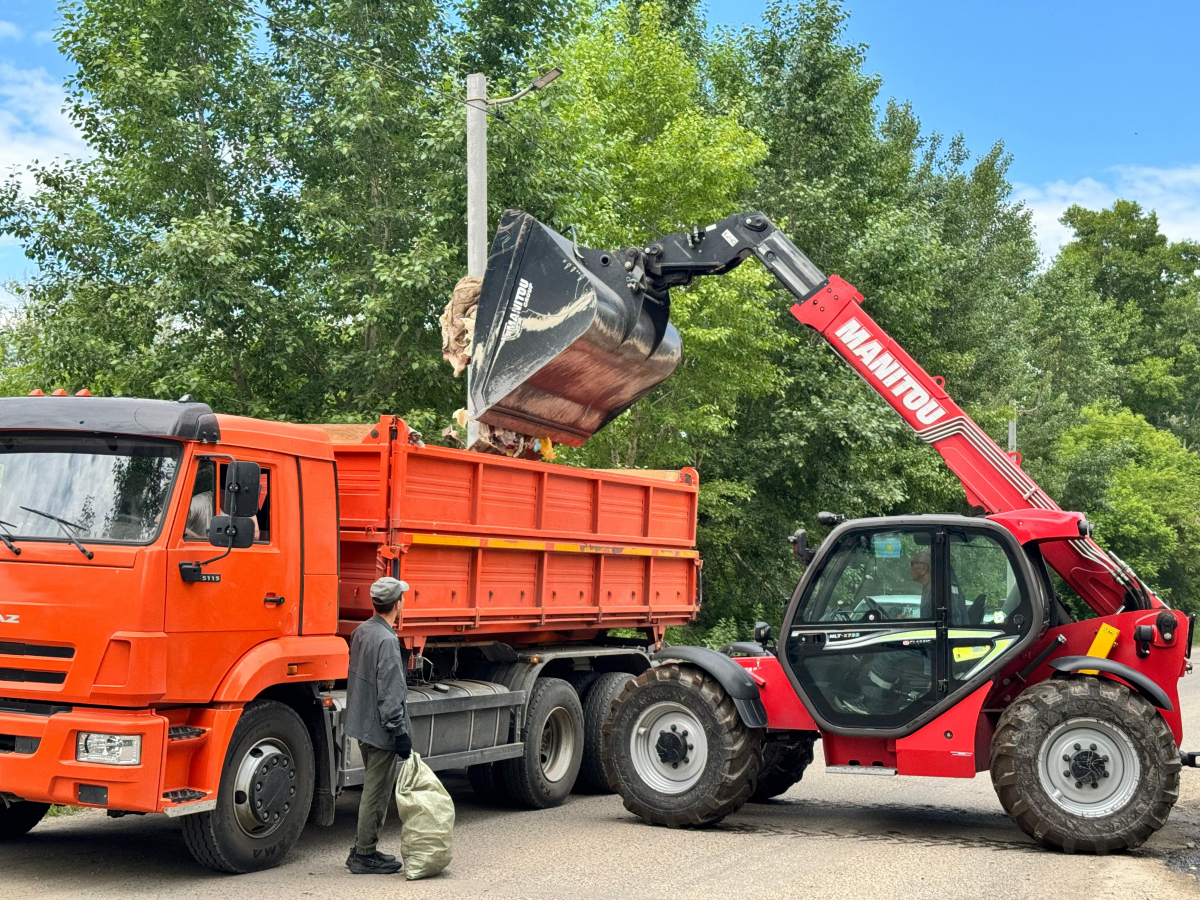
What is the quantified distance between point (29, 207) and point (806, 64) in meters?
19.8

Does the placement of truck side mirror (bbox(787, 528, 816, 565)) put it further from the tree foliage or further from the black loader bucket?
the tree foliage

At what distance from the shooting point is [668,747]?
Answer: 30.9ft

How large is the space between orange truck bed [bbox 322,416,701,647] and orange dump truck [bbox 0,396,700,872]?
0.02 meters

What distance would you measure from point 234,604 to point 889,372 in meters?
5.58

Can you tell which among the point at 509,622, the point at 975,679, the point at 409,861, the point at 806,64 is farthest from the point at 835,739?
the point at 806,64

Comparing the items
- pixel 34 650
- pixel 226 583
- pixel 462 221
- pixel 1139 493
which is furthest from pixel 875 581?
pixel 1139 493

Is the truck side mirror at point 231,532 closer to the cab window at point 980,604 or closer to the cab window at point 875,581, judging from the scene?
the cab window at point 875,581

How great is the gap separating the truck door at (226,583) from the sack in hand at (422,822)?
3.81 feet

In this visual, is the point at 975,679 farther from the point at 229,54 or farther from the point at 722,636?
the point at 722,636

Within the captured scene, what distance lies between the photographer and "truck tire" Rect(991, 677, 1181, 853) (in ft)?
26.4

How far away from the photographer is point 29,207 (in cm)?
1556

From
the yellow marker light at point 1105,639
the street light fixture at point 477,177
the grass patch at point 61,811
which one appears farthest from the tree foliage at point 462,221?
the yellow marker light at point 1105,639

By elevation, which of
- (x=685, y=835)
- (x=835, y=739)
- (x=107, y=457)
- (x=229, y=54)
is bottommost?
(x=685, y=835)

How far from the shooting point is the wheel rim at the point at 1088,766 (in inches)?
321
